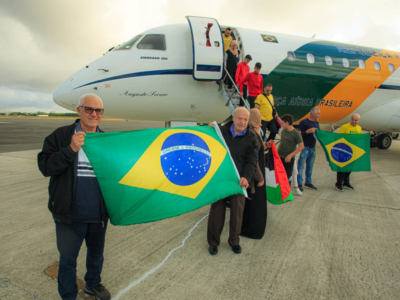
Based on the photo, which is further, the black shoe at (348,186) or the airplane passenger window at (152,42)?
the airplane passenger window at (152,42)

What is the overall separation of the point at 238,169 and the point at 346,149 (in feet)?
14.2

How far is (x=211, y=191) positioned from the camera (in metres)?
2.75

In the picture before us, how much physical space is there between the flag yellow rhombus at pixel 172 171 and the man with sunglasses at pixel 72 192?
31 centimetres

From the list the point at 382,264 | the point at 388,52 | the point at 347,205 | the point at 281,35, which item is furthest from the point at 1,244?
the point at 388,52

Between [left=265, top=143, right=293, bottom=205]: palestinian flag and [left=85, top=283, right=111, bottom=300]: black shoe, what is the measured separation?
272 cm

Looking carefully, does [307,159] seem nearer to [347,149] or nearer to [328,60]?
[347,149]

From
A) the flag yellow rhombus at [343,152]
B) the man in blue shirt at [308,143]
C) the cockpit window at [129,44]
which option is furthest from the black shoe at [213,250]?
the cockpit window at [129,44]

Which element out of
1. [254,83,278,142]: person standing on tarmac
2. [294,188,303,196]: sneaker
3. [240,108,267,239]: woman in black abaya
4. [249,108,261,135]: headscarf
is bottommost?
[294,188,303,196]: sneaker

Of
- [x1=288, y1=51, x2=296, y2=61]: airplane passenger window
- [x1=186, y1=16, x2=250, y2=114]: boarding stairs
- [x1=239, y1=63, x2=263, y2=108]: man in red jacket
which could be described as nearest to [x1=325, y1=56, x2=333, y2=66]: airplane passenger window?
[x1=288, y1=51, x2=296, y2=61]: airplane passenger window

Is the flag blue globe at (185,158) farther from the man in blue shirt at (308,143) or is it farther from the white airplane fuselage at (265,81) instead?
the white airplane fuselage at (265,81)

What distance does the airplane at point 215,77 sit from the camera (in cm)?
674

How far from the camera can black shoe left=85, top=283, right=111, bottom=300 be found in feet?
6.95

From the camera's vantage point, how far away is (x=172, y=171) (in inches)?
100

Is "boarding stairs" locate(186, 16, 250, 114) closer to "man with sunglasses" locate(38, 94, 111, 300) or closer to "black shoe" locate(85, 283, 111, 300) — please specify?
"man with sunglasses" locate(38, 94, 111, 300)
